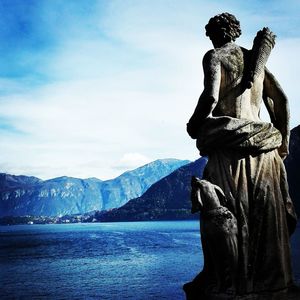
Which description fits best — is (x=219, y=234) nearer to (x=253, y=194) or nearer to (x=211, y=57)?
(x=253, y=194)

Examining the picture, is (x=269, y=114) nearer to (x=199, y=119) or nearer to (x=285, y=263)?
(x=199, y=119)

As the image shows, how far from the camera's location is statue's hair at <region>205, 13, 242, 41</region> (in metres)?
6.59

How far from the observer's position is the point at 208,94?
Answer: 6.09m

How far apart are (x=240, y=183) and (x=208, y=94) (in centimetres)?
116

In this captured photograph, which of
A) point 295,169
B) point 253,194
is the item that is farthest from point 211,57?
point 295,169

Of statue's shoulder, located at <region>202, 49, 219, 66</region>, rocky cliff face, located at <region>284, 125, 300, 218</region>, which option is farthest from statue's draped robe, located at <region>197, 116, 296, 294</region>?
rocky cliff face, located at <region>284, 125, 300, 218</region>

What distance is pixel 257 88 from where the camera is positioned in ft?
21.3

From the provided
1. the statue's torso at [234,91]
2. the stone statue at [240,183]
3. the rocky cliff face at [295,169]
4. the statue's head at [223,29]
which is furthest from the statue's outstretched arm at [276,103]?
the rocky cliff face at [295,169]

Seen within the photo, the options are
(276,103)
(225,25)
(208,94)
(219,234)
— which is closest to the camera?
(219,234)

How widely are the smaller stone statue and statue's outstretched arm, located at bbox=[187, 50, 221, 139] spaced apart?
829mm

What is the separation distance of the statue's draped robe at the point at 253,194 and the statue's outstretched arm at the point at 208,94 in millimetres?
128

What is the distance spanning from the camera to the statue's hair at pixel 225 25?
659cm

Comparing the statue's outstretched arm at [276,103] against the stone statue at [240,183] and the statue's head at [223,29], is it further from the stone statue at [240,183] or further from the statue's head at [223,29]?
the statue's head at [223,29]

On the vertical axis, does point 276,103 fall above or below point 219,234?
above
